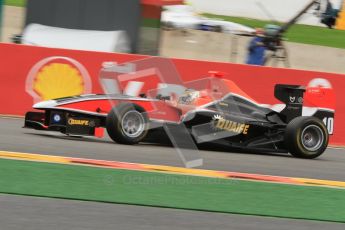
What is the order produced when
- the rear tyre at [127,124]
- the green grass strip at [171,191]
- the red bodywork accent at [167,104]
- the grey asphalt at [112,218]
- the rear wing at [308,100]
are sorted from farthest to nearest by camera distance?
the rear wing at [308,100], the red bodywork accent at [167,104], the rear tyre at [127,124], the green grass strip at [171,191], the grey asphalt at [112,218]

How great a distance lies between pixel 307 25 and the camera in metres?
28.7

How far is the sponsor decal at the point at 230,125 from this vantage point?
32.8 ft

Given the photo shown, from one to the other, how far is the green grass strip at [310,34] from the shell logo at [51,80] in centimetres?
1506

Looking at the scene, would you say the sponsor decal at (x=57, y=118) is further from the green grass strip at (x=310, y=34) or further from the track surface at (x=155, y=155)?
the green grass strip at (x=310, y=34)

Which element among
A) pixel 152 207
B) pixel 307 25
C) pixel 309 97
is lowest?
pixel 152 207

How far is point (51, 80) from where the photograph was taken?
12.6 meters

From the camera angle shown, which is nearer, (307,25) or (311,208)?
(311,208)

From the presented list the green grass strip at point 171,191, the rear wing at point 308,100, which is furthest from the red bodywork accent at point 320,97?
the green grass strip at point 171,191

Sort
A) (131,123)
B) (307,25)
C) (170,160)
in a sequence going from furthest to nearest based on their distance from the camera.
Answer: (307,25) < (131,123) < (170,160)

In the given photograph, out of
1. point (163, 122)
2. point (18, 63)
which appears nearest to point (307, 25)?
point (18, 63)

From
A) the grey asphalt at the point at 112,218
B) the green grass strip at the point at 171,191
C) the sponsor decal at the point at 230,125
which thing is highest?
the sponsor decal at the point at 230,125

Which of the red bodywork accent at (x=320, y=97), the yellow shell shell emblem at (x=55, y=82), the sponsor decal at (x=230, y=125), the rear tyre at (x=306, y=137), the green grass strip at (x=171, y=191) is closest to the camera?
the green grass strip at (x=171, y=191)

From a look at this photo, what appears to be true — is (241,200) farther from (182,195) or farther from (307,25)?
(307,25)

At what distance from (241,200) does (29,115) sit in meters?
3.81
